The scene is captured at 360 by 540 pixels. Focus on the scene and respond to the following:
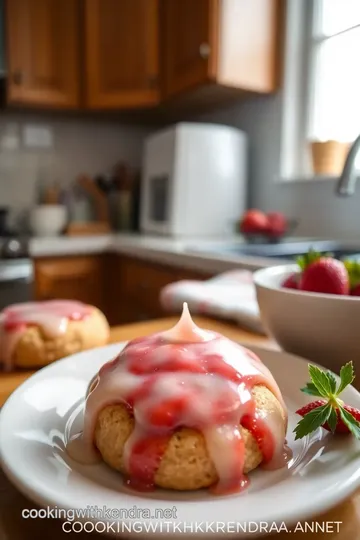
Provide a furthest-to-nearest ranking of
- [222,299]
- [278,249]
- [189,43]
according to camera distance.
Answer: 1. [189,43]
2. [278,249]
3. [222,299]

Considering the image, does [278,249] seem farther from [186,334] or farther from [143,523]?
[143,523]

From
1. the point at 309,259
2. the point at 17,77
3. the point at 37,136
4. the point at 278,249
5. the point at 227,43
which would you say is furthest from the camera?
the point at 37,136

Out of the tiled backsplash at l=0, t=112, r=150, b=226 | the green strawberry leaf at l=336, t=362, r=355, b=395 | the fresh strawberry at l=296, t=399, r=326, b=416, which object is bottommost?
the fresh strawberry at l=296, t=399, r=326, b=416

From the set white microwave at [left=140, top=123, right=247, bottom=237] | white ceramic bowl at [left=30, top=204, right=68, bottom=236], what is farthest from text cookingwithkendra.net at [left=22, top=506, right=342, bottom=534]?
white ceramic bowl at [left=30, top=204, right=68, bottom=236]

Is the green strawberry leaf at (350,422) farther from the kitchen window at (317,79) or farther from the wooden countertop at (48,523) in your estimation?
the kitchen window at (317,79)

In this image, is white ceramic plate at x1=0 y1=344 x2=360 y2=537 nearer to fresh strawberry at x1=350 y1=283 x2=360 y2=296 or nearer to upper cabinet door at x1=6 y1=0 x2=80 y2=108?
fresh strawberry at x1=350 y1=283 x2=360 y2=296

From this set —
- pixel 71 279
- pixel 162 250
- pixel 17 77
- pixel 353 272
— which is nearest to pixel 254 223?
pixel 162 250

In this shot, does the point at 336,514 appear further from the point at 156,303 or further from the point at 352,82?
the point at 352,82
